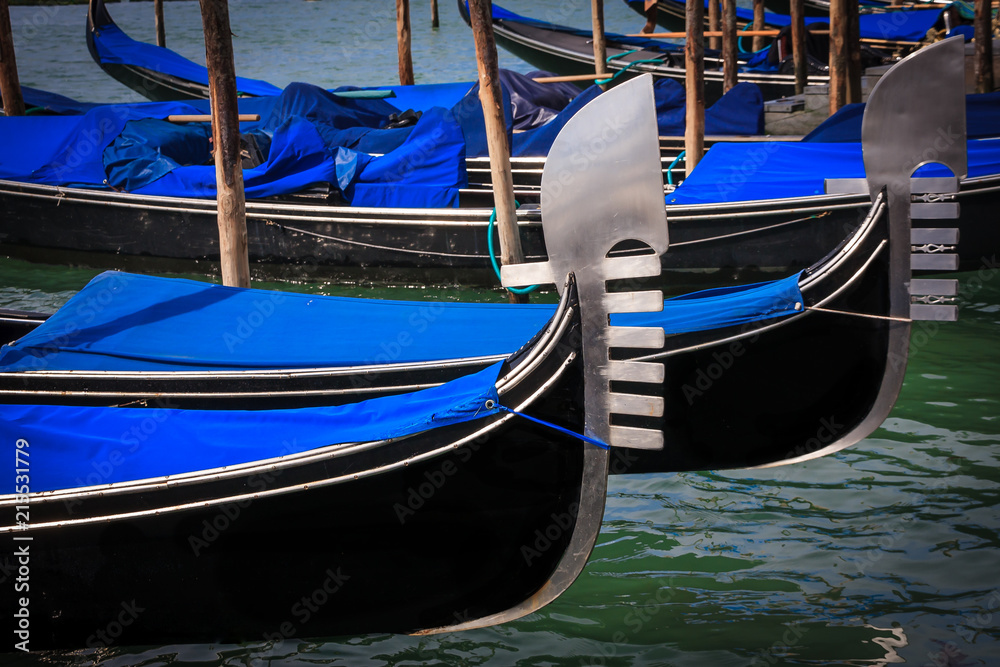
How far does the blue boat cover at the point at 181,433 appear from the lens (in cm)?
254

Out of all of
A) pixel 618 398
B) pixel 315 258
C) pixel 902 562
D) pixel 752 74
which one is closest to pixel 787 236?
pixel 902 562

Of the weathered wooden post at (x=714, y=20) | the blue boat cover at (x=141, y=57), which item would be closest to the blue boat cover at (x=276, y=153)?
the blue boat cover at (x=141, y=57)

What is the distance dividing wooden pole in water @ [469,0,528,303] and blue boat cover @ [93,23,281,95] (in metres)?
5.70

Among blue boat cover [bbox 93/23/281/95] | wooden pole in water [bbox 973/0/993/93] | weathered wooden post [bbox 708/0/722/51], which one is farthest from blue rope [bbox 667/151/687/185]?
weathered wooden post [bbox 708/0/722/51]

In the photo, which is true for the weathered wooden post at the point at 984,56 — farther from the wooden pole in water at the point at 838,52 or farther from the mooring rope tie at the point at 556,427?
the mooring rope tie at the point at 556,427

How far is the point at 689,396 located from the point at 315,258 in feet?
13.2

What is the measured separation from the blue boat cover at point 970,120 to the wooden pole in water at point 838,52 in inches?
22.9

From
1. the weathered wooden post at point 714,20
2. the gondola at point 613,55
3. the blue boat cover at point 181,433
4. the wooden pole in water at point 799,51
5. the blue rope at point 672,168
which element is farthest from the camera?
the weathered wooden post at point 714,20

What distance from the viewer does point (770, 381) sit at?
3.52 m

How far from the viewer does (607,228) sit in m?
2.23

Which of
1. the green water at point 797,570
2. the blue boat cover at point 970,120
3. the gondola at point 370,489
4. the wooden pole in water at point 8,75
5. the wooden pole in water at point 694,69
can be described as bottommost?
the green water at point 797,570

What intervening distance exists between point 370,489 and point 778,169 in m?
4.20

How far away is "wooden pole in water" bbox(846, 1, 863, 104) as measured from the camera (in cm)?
649

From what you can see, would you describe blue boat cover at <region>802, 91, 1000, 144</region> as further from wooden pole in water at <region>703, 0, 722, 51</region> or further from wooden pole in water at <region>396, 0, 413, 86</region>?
wooden pole in water at <region>703, 0, 722, 51</region>
